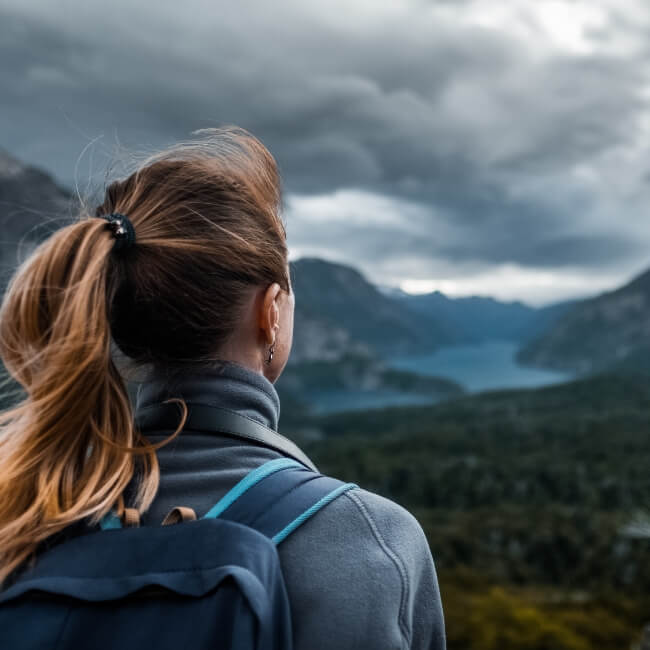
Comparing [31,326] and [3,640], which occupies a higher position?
[31,326]

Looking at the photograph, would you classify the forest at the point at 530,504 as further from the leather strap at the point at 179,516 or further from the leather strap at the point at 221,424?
the leather strap at the point at 179,516

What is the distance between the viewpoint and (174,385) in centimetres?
151

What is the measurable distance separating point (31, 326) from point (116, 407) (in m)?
0.27

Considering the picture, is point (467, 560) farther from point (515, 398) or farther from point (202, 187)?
point (515, 398)

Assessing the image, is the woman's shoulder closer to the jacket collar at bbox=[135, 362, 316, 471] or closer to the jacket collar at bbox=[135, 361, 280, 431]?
the jacket collar at bbox=[135, 362, 316, 471]

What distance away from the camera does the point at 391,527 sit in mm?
1295

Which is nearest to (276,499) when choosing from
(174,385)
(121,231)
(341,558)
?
(341,558)

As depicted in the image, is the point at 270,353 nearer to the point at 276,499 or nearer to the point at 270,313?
the point at 270,313

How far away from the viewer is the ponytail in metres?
1.37

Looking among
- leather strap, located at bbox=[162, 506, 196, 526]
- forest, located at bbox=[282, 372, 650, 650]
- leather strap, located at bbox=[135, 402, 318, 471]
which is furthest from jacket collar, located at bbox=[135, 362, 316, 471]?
forest, located at bbox=[282, 372, 650, 650]

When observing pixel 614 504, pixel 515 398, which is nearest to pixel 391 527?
pixel 614 504

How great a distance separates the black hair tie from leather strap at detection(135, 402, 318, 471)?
358 millimetres

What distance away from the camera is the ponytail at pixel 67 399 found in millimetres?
1374

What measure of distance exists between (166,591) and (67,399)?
1.63 feet
